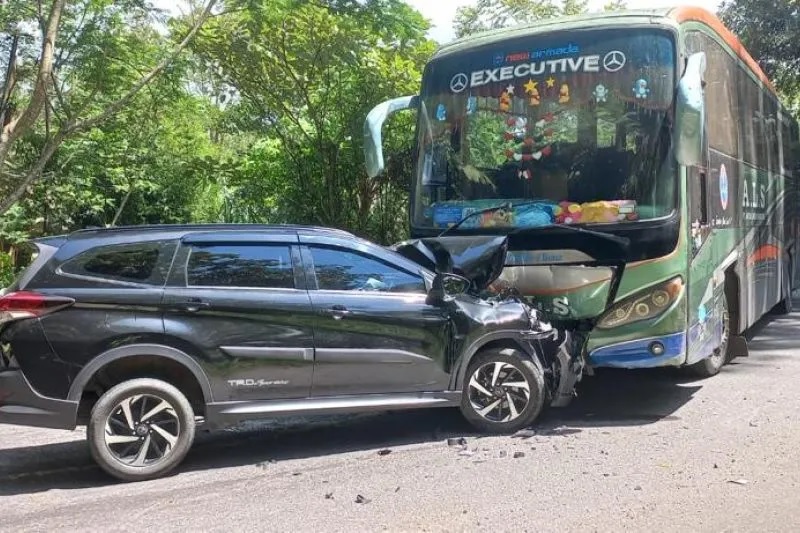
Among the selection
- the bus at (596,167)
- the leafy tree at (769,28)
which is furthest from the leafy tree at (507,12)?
the bus at (596,167)

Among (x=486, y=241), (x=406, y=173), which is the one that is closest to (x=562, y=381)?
(x=486, y=241)

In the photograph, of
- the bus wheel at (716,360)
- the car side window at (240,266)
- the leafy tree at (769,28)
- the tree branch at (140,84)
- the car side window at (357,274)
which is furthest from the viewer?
the leafy tree at (769,28)

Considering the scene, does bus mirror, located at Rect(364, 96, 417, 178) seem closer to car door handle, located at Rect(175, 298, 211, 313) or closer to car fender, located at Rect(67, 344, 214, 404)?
car door handle, located at Rect(175, 298, 211, 313)

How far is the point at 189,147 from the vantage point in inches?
570

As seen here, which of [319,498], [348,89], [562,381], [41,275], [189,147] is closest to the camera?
[319,498]

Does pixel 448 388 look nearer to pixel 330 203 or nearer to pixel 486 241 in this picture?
pixel 486 241

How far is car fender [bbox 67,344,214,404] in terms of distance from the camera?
5.11 metres

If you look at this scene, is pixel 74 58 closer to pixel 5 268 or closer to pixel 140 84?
pixel 140 84

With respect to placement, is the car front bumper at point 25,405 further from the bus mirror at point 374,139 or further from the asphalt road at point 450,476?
the bus mirror at point 374,139

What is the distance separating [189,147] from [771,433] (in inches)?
454

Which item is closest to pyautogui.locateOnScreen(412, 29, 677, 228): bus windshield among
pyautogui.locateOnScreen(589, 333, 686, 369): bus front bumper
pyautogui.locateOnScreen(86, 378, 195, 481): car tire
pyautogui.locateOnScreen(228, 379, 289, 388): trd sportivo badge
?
pyautogui.locateOnScreen(589, 333, 686, 369): bus front bumper

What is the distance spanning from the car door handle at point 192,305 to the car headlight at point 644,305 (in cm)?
334

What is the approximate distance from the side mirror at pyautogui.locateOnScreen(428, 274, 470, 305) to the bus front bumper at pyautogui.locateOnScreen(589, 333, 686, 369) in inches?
50.5

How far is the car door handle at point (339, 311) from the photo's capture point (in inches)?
226
